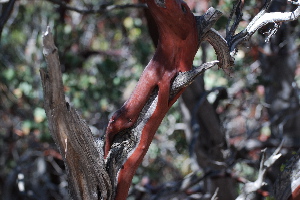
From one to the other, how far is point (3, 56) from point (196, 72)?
4457mm

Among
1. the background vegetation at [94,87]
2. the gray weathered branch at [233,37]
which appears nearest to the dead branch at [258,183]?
the gray weathered branch at [233,37]

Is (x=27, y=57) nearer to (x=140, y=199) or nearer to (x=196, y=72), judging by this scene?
(x=140, y=199)

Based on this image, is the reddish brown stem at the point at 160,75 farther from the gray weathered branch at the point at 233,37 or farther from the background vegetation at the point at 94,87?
the background vegetation at the point at 94,87

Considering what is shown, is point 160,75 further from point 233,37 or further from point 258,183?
point 258,183

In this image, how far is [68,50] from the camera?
548 centimetres

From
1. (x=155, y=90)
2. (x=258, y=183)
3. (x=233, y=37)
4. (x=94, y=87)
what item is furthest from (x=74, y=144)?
(x=94, y=87)

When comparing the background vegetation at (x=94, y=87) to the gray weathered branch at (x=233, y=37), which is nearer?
the gray weathered branch at (x=233, y=37)

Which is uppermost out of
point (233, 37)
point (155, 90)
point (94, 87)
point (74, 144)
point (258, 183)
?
point (94, 87)

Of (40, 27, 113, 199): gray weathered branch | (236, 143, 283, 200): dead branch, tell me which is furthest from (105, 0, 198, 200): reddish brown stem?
(236, 143, 283, 200): dead branch

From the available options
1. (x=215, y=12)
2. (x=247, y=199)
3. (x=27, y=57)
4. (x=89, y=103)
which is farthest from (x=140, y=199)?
(x=215, y=12)

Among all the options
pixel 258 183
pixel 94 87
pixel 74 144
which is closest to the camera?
pixel 74 144

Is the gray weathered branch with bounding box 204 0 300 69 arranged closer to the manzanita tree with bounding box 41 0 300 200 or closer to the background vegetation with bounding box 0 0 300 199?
the manzanita tree with bounding box 41 0 300 200

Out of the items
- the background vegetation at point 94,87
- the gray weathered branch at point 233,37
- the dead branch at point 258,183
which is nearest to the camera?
the gray weathered branch at point 233,37

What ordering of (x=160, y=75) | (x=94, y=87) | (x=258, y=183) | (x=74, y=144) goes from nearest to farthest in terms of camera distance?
(x=74, y=144), (x=160, y=75), (x=258, y=183), (x=94, y=87)
